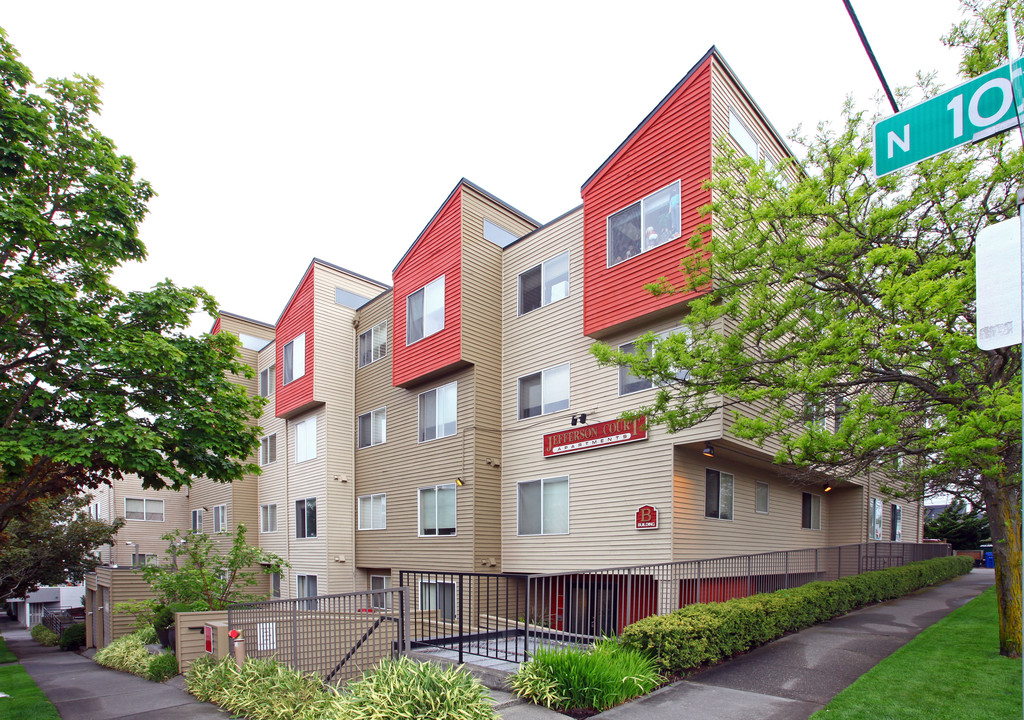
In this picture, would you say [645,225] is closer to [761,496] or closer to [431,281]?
[431,281]

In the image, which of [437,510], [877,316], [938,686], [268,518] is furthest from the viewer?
[268,518]

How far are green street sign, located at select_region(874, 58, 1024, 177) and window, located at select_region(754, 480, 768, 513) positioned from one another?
1414 centimetres

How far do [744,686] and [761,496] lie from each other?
945 cm

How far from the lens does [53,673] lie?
17.2m

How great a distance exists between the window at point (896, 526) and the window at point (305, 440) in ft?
74.5

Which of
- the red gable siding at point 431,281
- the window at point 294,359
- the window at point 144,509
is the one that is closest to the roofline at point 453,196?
the red gable siding at point 431,281

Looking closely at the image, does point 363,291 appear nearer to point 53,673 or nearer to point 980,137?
point 53,673

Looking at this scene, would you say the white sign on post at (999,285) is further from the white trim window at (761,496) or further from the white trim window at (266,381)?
the white trim window at (266,381)

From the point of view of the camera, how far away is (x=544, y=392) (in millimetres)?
17953

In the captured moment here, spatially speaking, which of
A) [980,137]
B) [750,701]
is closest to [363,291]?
[750,701]

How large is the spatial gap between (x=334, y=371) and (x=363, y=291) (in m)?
3.95

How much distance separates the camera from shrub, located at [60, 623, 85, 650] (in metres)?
26.3

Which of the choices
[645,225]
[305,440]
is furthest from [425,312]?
[305,440]

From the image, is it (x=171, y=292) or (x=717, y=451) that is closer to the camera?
(x=171, y=292)
